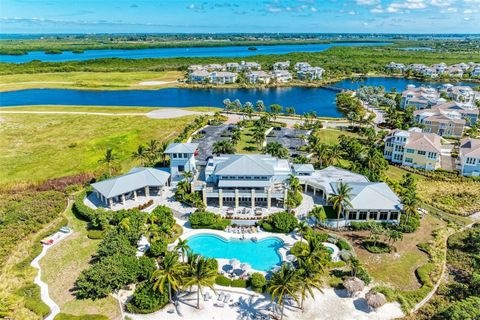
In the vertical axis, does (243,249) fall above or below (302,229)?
below

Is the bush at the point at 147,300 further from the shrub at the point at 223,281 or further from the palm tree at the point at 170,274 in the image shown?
the shrub at the point at 223,281

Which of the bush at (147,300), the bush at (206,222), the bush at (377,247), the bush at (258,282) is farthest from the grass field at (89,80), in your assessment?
the bush at (258,282)

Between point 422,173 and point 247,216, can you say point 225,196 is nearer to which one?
point 247,216

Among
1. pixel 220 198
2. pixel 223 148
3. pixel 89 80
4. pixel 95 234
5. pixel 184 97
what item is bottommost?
pixel 95 234

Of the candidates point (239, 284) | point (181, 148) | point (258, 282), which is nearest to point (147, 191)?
point (181, 148)

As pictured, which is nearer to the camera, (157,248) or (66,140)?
(157,248)

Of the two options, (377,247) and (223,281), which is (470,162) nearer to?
(377,247)

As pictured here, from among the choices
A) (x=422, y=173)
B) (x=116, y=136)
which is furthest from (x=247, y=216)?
(x=116, y=136)
